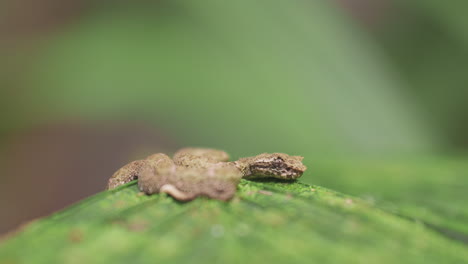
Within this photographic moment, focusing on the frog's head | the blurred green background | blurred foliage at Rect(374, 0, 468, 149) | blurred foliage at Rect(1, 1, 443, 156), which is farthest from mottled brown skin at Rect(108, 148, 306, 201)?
blurred foliage at Rect(374, 0, 468, 149)

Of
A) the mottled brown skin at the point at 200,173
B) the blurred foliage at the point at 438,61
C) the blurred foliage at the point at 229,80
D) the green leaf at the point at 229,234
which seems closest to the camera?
the green leaf at the point at 229,234

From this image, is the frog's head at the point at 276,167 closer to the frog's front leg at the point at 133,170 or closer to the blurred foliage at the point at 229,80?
the frog's front leg at the point at 133,170

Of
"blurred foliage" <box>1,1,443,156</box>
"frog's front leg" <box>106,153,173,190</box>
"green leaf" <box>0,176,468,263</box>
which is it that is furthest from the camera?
"blurred foliage" <box>1,1,443,156</box>

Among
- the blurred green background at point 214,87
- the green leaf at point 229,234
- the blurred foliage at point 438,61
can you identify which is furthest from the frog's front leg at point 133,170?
the blurred foliage at point 438,61

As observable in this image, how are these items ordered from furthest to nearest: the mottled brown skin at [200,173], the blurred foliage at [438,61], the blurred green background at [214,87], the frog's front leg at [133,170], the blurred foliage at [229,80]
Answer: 1. the blurred foliage at [438,61]
2. the blurred green background at [214,87]
3. the blurred foliage at [229,80]
4. the frog's front leg at [133,170]
5. the mottled brown skin at [200,173]

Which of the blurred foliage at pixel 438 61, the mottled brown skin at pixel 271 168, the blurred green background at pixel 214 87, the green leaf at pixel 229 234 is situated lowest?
the green leaf at pixel 229 234

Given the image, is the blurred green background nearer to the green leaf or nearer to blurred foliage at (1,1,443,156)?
blurred foliage at (1,1,443,156)

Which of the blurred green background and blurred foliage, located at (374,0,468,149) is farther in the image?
blurred foliage, located at (374,0,468,149)

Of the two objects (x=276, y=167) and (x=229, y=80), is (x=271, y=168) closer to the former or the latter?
(x=276, y=167)

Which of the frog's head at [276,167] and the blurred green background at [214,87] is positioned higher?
the blurred green background at [214,87]
